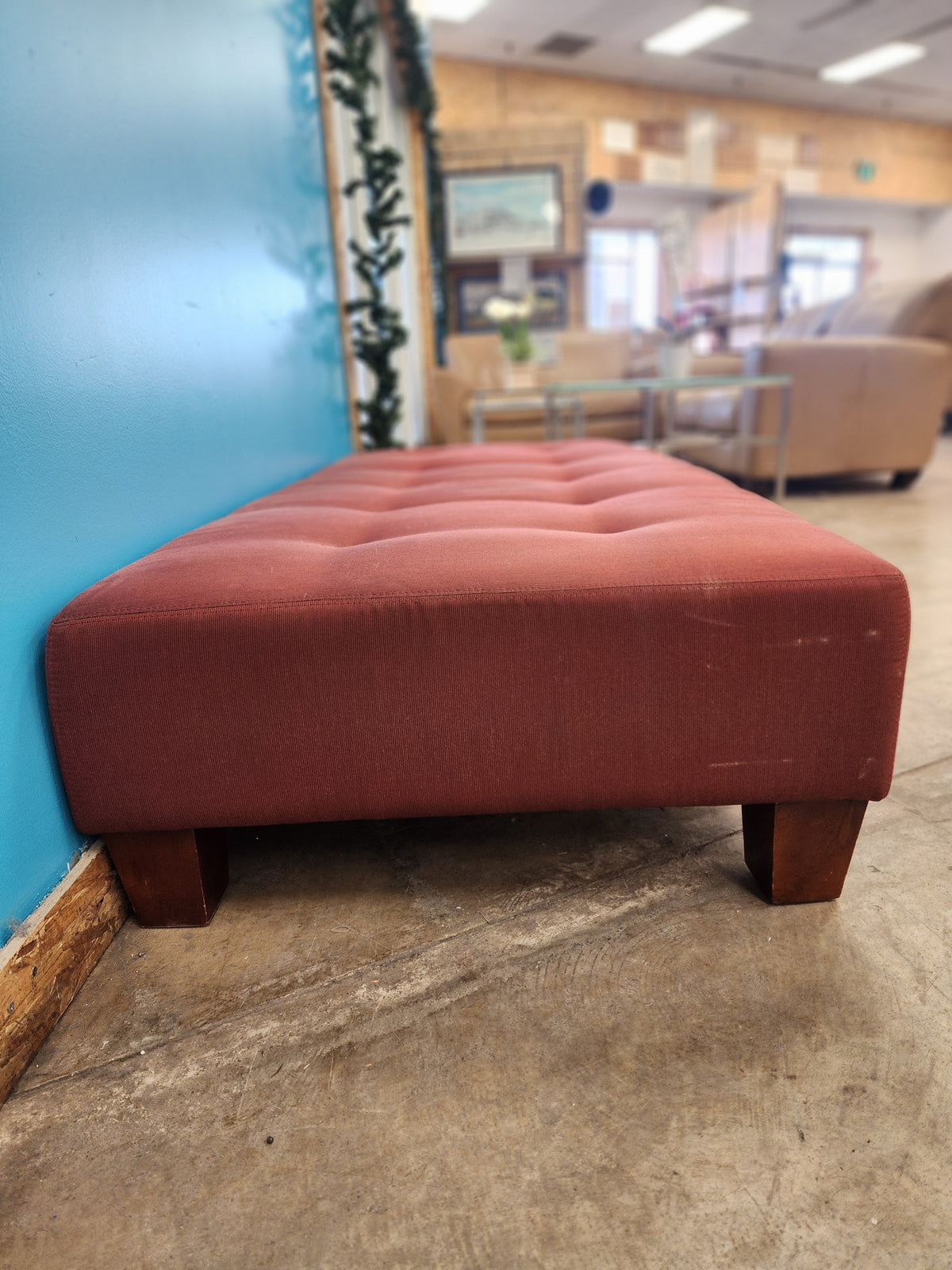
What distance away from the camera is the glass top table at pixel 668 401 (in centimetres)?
298

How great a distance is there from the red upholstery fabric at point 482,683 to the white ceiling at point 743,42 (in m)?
7.28

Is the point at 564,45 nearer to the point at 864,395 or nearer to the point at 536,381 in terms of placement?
the point at 536,381

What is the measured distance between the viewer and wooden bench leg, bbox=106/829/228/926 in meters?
0.85

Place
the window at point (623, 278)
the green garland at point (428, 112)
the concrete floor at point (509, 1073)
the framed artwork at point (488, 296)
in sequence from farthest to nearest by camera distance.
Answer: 1. the window at point (623, 278)
2. the framed artwork at point (488, 296)
3. the green garland at point (428, 112)
4. the concrete floor at point (509, 1073)

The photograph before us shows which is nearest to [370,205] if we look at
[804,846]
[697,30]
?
[804,846]

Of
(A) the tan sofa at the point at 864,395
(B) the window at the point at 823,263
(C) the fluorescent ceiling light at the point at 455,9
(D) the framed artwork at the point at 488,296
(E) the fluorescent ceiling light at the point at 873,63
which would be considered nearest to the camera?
(A) the tan sofa at the point at 864,395

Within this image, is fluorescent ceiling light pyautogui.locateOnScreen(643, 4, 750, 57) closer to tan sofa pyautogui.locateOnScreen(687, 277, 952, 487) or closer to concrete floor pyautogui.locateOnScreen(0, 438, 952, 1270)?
tan sofa pyautogui.locateOnScreen(687, 277, 952, 487)

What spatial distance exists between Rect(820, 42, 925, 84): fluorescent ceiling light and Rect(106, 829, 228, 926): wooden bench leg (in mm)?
9693

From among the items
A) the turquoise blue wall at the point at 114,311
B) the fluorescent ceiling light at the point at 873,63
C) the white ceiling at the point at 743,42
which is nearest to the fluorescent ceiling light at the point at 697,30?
the white ceiling at the point at 743,42

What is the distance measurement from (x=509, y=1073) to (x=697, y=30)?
8.68 meters

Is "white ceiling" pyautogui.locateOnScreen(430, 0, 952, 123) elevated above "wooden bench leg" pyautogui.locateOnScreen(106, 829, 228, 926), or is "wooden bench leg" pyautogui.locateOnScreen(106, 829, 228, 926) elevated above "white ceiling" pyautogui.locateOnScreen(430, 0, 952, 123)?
"white ceiling" pyautogui.locateOnScreen(430, 0, 952, 123)

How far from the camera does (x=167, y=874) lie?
87 centimetres

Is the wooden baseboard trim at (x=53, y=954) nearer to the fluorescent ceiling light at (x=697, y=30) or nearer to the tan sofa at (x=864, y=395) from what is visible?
the tan sofa at (x=864, y=395)

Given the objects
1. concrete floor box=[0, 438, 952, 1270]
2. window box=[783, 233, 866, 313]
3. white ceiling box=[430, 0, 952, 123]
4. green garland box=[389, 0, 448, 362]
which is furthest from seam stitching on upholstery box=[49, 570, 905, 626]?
window box=[783, 233, 866, 313]
